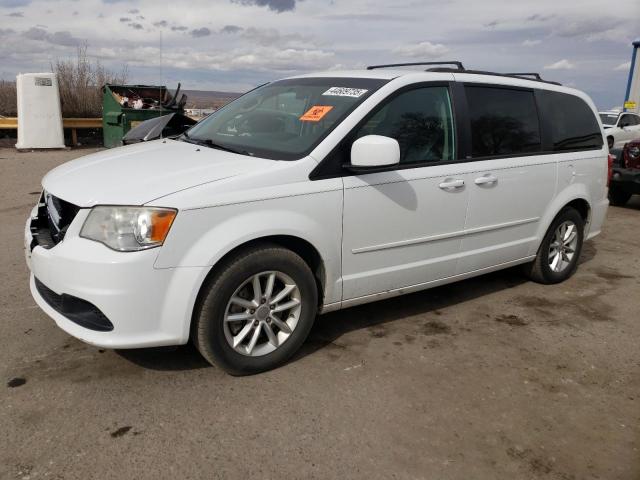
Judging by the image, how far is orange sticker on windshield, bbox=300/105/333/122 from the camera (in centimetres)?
365

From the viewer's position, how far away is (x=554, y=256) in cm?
522

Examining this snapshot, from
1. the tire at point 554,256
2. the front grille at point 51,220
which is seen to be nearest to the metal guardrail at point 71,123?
the front grille at point 51,220

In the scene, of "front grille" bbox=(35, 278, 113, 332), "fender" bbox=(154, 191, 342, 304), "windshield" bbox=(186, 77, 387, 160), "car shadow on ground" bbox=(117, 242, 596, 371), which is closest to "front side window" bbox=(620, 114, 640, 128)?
"car shadow on ground" bbox=(117, 242, 596, 371)

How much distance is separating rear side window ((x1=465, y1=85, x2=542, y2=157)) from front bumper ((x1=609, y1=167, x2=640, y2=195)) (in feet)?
16.8

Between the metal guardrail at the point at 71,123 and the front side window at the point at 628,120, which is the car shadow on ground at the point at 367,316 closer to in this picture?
the metal guardrail at the point at 71,123

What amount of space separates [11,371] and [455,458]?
2.49 meters

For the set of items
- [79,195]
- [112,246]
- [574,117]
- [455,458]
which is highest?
[574,117]

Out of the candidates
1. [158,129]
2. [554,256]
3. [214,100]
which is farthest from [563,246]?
[214,100]

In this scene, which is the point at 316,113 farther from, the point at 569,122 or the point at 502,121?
the point at 569,122

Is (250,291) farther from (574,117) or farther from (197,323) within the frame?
(574,117)

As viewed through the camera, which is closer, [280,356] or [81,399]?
[81,399]

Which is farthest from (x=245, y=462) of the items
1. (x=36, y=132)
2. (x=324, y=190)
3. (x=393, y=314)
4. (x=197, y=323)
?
(x=36, y=132)

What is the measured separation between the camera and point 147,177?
10.2 ft

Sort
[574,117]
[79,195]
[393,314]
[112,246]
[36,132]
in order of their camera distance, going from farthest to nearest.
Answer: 1. [36,132]
2. [574,117]
3. [393,314]
4. [79,195]
5. [112,246]
